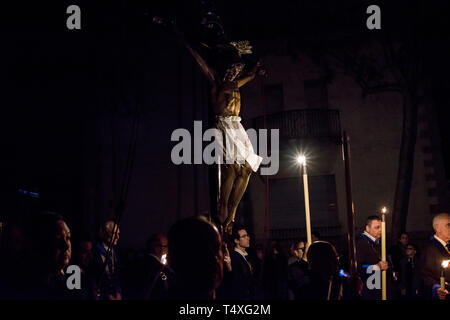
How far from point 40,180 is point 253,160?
33.3 ft

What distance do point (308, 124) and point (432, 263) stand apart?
40.5 ft

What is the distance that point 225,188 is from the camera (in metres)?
3.50

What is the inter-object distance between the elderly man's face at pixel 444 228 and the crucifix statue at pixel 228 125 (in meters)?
3.18

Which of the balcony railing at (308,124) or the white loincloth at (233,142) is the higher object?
the balcony railing at (308,124)

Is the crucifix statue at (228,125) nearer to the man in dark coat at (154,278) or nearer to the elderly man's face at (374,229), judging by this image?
the man in dark coat at (154,278)

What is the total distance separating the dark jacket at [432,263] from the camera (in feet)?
17.0

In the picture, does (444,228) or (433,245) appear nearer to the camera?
(433,245)

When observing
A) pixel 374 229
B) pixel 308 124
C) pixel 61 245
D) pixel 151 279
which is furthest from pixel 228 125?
pixel 308 124

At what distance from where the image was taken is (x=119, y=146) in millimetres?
12422

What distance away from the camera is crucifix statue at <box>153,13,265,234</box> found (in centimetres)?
348

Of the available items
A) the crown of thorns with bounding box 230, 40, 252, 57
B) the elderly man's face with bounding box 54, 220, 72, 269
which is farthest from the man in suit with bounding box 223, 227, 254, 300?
the crown of thorns with bounding box 230, 40, 252, 57

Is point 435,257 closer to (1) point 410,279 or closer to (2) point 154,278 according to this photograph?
(1) point 410,279

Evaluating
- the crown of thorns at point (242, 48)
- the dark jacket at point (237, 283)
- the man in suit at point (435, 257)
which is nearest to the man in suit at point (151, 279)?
the dark jacket at point (237, 283)
